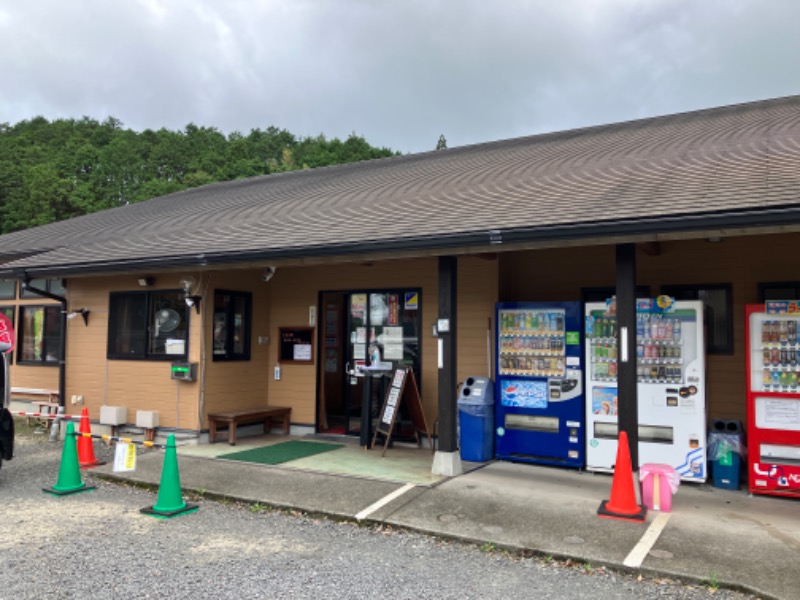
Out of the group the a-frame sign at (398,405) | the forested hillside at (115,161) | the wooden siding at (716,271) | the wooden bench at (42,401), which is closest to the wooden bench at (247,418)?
the a-frame sign at (398,405)

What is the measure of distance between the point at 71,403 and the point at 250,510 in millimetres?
5287

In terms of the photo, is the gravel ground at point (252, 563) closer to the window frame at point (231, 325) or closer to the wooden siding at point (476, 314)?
the wooden siding at point (476, 314)

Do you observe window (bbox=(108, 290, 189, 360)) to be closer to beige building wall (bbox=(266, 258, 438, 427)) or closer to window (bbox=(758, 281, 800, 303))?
beige building wall (bbox=(266, 258, 438, 427))

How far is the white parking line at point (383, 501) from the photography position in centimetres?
513

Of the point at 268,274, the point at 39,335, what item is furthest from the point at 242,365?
the point at 39,335

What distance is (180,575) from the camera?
13.2ft

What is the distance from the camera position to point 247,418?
847 centimetres

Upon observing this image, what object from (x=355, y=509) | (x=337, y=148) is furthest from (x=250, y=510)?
(x=337, y=148)

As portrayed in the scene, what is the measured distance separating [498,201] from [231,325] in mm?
4486

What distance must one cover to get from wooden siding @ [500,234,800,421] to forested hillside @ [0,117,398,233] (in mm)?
28031

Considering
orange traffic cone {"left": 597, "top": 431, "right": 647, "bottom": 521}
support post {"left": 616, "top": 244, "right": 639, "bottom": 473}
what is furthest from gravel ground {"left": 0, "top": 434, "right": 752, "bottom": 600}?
support post {"left": 616, "top": 244, "right": 639, "bottom": 473}

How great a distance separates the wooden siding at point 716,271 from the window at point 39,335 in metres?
7.96

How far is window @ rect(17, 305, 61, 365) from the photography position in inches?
416

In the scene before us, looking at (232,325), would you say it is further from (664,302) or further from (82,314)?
(664,302)
